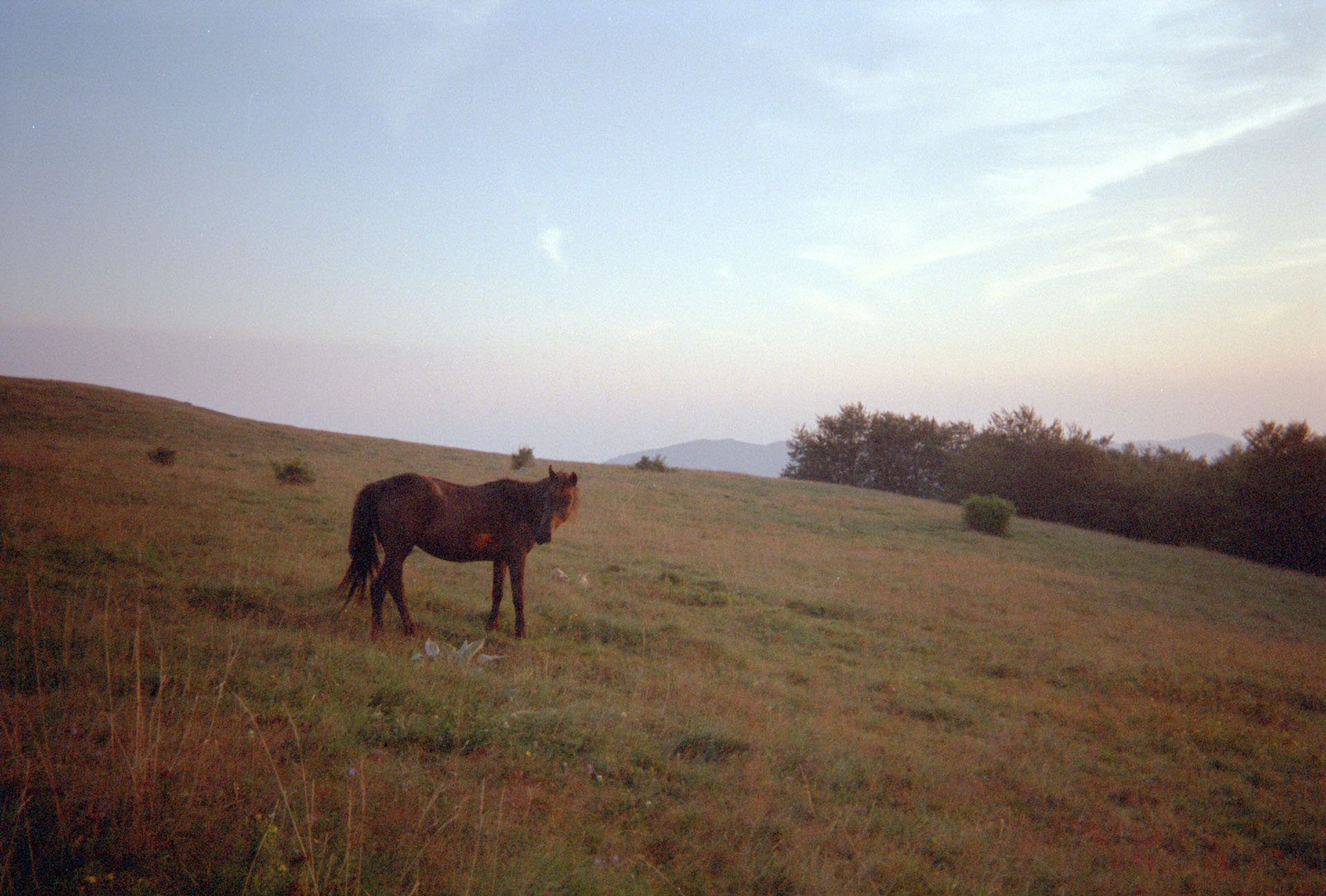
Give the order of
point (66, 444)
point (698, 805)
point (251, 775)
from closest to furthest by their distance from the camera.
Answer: point (251, 775), point (698, 805), point (66, 444)

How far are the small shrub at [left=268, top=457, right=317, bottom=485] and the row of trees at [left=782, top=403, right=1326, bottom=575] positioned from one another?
4298 centimetres

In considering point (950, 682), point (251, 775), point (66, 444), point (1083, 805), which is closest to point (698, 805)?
point (251, 775)

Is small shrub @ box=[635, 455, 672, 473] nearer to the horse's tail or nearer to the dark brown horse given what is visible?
the dark brown horse

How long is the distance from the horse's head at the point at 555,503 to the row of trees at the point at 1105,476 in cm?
3921

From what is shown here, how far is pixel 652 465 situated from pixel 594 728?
36.7 metres

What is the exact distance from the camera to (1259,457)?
3341 cm

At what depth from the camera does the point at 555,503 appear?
27.1 ft

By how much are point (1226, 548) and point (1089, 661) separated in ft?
108

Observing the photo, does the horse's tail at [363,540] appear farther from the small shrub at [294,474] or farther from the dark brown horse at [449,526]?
the small shrub at [294,474]

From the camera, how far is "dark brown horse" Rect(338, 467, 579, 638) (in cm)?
739

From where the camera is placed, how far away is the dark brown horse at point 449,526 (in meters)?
7.39

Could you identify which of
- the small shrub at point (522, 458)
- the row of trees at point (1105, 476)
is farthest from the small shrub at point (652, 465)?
the row of trees at point (1105, 476)

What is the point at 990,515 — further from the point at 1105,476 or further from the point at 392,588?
the point at 392,588

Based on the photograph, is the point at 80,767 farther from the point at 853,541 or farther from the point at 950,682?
the point at 853,541
